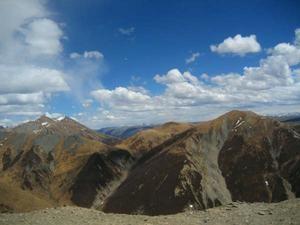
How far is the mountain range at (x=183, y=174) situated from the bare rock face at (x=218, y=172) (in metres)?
0.28

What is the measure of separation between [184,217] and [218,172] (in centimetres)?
13304

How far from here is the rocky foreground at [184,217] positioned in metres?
21.8

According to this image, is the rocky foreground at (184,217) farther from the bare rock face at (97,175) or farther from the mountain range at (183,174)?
the bare rock face at (97,175)

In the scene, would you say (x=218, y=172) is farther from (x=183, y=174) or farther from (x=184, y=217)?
(x=184, y=217)

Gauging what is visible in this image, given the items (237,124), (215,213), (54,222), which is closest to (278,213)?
(215,213)

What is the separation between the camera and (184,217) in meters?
23.2

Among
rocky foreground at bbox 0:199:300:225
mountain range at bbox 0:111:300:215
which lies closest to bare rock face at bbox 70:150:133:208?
mountain range at bbox 0:111:300:215

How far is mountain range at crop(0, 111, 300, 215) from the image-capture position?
13162 cm

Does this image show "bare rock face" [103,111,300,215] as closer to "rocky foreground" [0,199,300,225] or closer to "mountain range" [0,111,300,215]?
"mountain range" [0,111,300,215]

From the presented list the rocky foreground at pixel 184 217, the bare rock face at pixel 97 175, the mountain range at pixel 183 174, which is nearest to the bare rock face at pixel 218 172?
the mountain range at pixel 183 174

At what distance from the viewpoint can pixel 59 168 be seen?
195250 mm

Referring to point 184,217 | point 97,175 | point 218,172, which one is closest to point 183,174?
point 218,172

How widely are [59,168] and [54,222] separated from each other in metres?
179

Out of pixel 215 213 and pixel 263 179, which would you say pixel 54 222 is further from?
pixel 263 179
